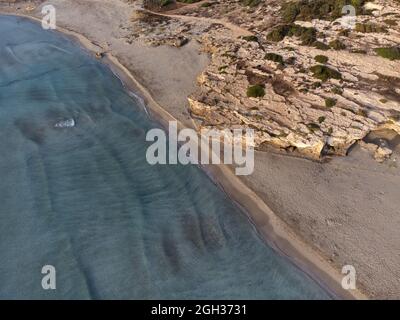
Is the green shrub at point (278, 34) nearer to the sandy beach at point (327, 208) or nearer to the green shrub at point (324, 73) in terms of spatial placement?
the green shrub at point (324, 73)

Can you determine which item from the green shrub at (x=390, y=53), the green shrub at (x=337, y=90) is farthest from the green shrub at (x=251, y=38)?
the green shrub at (x=390, y=53)

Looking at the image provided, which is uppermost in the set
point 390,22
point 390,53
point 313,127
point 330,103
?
point 390,22

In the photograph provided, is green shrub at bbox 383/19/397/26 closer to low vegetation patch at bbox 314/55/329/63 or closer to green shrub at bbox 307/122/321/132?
low vegetation patch at bbox 314/55/329/63

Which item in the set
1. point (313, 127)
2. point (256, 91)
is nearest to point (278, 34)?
point (256, 91)

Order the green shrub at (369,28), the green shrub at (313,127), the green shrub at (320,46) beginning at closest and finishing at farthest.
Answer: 1. the green shrub at (313,127)
2. the green shrub at (320,46)
3. the green shrub at (369,28)

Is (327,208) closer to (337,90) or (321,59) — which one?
(337,90)

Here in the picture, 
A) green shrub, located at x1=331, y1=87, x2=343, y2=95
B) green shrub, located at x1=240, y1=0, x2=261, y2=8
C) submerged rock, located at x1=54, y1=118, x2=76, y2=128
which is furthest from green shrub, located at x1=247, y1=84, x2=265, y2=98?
green shrub, located at x1=240, y1=0, x2=261, y2=8
